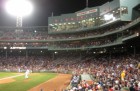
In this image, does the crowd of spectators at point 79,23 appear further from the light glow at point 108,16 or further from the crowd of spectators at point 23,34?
the crowd of spectators at point 23,34

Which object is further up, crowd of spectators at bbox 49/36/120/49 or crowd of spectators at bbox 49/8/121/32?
crowd of spectators at bbox 49/8/121/32

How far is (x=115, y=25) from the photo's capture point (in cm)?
5153

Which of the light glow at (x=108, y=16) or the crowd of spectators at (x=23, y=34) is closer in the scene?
the light glow at (x=108, y=16)

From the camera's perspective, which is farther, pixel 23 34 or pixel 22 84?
pixel 23 34

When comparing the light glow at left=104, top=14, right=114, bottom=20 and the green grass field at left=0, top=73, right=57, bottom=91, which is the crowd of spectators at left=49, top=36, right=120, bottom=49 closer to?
the light glow at left=104, top=14, right=114, bottom=20

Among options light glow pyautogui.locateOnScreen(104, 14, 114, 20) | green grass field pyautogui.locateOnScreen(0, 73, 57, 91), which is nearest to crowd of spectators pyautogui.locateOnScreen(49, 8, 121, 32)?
light glow pyautogui.locateOnScreen(104, 14, 114, 20)

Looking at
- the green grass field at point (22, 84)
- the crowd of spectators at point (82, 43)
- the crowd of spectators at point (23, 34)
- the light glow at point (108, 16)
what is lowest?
the green grass field at point (22, 84)

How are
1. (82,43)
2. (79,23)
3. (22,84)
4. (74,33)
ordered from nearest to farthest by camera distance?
1. (22,84)
2. (82,43)
3. (79,23)
4. (74,33)

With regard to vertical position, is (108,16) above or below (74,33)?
above

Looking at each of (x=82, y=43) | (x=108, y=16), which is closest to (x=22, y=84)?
(x=108, y=16)

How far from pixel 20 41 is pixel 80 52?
1843 cm

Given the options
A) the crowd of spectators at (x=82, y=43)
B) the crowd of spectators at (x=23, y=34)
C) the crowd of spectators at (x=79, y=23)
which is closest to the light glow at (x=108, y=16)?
the crowd of spectators at (x=79, y=23)

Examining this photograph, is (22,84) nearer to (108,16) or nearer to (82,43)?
(108,16)

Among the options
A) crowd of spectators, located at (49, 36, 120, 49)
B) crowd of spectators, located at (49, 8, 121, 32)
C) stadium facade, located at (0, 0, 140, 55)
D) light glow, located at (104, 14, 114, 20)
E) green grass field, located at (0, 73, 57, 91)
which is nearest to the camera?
green grass field, located at (0, 73, 57, 91)
